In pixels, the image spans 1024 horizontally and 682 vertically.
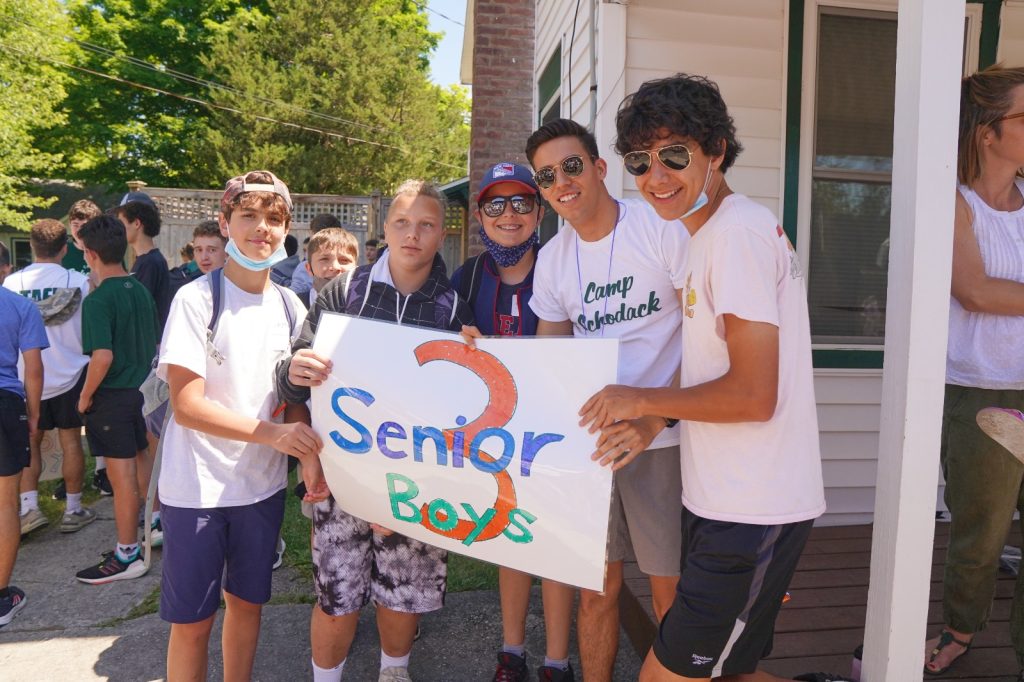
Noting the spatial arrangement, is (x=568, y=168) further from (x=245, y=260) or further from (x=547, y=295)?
(x=245, y=260)

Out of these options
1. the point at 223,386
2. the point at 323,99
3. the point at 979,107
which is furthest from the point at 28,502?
the point at 323,99

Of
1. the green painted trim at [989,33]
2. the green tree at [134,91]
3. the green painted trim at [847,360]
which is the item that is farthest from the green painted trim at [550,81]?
the green tree at [134,91]

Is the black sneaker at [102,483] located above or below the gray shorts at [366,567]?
below

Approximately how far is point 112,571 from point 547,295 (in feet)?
10.7

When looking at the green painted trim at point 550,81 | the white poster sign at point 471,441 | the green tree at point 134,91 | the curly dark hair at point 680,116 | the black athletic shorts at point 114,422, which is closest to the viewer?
the curly dark hair at point 680,116

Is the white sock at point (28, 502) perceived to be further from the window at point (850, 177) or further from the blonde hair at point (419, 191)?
the window at point (850, 177)

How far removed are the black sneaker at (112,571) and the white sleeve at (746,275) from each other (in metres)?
3.76

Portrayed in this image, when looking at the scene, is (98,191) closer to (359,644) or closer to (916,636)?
(359,644)

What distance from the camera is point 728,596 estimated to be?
1715mm

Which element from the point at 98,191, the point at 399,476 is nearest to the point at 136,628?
the point at 399,476

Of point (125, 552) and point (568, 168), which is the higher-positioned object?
point (568, 168)

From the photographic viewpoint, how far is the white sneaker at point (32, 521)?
4562 mm

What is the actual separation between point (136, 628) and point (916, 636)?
11.1 feet

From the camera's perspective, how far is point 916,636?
1891mm
